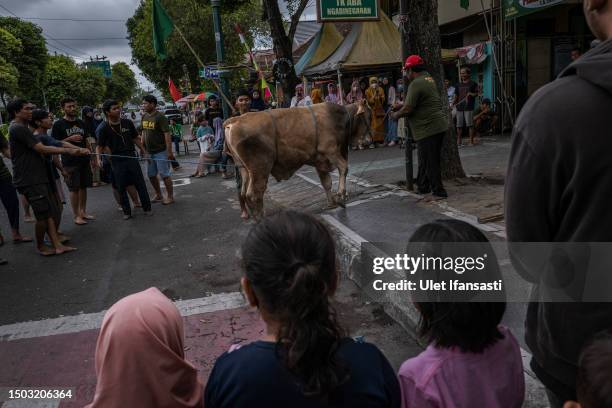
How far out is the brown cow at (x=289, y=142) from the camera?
21.4 ft

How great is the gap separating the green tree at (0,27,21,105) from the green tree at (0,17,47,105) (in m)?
2.52

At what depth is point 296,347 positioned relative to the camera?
4.48 feet

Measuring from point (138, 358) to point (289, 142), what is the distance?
520 cm

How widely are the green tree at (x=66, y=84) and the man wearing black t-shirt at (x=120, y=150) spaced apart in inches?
1800

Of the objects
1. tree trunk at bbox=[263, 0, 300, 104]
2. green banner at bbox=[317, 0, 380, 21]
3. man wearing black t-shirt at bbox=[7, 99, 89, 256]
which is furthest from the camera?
tree trunk at bbox=[263, 0, 300, 104]

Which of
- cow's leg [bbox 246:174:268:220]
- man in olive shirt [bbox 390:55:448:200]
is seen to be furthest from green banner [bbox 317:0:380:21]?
cow's leg [bbox 246:174:268:220]

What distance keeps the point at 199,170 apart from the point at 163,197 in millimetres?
2786

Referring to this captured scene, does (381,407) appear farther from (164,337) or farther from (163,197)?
(163,197)

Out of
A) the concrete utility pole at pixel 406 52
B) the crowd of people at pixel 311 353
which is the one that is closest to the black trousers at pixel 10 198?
the concrete utility pole at pixel 406 52

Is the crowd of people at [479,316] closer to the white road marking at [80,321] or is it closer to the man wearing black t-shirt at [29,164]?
the white road marking at [80,321]

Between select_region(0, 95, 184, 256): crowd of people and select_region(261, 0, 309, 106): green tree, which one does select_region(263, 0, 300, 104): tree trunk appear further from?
select_region(0, 95, 184, 256): crowd of people

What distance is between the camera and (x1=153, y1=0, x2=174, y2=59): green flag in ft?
30.8

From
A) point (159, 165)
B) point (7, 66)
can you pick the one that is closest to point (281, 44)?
point (159, 165)

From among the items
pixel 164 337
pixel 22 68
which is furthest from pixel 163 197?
pixel 22 68
